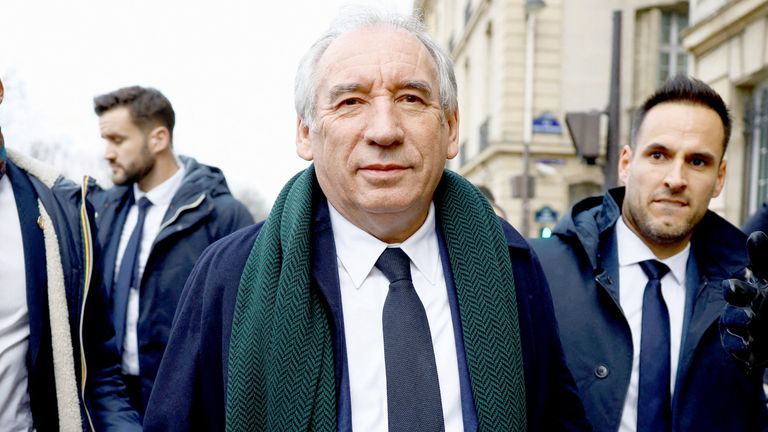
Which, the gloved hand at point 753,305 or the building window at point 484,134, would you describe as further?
the building window at point 484,134

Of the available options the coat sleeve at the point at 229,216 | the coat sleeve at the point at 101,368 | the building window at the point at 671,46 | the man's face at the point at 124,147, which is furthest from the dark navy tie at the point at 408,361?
the building window at the point at 671,46

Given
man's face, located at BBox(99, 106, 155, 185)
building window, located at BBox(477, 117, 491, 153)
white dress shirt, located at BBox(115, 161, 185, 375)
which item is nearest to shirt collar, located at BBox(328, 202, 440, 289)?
white dress shirt, located at BBox(115, 161, 185, 375)

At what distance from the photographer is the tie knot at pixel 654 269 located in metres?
2.46

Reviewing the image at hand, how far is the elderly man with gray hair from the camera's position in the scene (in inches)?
63.9

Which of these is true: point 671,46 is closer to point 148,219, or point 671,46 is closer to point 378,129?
point 148,219

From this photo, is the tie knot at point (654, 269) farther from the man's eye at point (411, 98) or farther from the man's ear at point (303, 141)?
the man's ear at point (303, 141)

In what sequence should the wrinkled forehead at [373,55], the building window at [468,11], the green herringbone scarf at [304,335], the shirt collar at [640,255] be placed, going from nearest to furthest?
the green herringbone scarf at [304,335], the wrinkled forehead at [373,55], the shirt collar at [640,255], the building window at [468,11]

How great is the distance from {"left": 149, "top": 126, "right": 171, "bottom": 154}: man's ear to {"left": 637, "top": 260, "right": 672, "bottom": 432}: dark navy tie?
3.16 metres

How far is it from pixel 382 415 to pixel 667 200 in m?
1.39

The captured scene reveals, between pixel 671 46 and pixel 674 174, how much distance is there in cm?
1704

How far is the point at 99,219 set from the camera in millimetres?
4191

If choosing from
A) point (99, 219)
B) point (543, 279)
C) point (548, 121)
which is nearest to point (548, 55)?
point (548, 121)

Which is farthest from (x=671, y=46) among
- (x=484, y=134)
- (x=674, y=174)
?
(x=674, y=174)

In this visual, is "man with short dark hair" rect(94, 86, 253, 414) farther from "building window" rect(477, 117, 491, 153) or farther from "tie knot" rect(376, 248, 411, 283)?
"building window" rect(477, 117, 491, 153)
